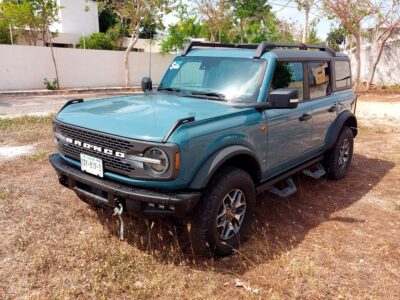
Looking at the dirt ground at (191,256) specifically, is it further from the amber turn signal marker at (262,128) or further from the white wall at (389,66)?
the white wall at (389,66)

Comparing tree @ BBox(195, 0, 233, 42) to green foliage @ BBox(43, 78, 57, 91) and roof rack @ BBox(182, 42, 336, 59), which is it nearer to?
green foliage @ BBox(43, 78, 57, 91)

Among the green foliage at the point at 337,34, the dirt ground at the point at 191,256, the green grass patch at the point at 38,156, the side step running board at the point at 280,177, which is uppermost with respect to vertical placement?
the green foliage at the point at 337,34

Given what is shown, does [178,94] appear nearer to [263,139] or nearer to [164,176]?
[263,139]

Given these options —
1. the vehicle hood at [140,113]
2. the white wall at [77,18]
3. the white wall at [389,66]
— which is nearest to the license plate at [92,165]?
the vehicle hood at [140,113]

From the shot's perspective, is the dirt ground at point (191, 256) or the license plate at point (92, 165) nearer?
the dirt ground at point (191, 256)

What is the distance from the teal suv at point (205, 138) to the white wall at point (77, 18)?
25.0 meters

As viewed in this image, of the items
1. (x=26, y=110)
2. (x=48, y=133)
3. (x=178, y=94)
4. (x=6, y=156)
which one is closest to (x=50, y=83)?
(x=26, y=110)

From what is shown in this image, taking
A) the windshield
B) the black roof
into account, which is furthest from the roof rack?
the windshield

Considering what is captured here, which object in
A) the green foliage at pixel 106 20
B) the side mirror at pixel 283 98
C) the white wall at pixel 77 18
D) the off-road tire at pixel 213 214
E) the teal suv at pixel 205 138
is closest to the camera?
the teal suv at pixel 205 138

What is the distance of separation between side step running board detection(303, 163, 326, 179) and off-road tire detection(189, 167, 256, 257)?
6.32ft

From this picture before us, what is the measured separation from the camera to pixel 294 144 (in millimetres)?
4238

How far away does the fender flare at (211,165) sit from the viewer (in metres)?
2.98

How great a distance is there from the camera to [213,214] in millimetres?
3143

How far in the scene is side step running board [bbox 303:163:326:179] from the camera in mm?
5129
